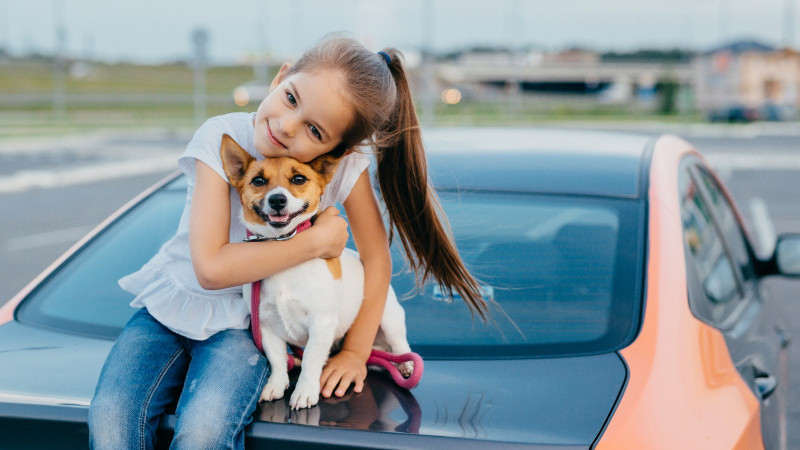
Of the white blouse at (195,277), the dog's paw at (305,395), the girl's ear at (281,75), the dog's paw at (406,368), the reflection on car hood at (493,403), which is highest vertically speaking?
the girl's ear at (281,75)

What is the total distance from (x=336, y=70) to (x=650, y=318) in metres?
0.93

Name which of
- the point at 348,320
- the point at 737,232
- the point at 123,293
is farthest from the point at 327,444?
the point at 737,232

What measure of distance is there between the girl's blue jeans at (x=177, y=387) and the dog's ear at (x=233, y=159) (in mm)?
359

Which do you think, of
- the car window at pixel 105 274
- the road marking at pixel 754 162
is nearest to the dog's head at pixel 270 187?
the car window at pixel 105 274

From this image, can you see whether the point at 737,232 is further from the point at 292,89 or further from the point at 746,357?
the point at 292,89

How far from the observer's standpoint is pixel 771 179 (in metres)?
17.9

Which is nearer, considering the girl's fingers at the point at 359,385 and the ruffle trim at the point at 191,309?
the girl's fingers at the point at 359,385

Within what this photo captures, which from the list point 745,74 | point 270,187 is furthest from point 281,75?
point 745,74

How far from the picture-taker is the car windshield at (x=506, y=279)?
221 cm

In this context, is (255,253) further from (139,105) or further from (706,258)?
(139,105)

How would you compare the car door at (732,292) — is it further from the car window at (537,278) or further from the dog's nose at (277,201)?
the dog's nose at (277,201)

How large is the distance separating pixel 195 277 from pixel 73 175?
1571 centimetres

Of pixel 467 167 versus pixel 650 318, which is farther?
pixel 467 167

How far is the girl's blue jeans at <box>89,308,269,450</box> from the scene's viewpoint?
1752 mm
